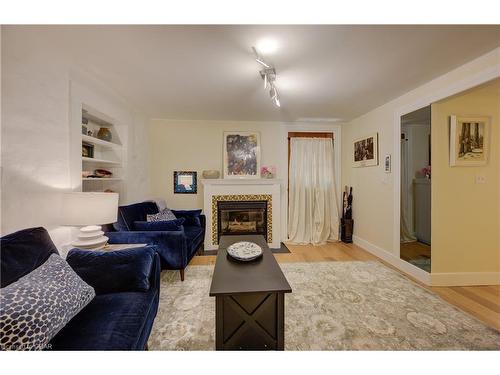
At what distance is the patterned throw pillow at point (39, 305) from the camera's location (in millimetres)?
842

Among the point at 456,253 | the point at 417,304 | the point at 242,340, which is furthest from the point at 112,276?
the point at 456,253

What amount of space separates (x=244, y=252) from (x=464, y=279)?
2.65 meters

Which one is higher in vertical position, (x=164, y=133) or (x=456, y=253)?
(x=164, y=133)

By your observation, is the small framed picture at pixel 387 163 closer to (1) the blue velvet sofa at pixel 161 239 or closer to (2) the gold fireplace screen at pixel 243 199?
(2) the gold fireplace screen at pixel 243 199

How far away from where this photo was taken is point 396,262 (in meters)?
2.93

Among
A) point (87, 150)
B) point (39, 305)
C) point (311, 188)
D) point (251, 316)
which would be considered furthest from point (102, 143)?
point (311, 188)

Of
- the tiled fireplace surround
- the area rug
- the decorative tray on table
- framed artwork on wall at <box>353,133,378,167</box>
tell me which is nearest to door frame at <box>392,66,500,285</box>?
the area rug

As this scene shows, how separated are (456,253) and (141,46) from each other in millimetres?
3917

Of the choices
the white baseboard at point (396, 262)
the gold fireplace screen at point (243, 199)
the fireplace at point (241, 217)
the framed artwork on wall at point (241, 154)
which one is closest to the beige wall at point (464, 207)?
the white baseboard at point (396, 262)

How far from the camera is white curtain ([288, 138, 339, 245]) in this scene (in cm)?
419

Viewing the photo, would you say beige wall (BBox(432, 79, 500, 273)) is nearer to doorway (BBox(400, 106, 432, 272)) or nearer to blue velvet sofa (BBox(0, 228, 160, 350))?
doorway (BBox(400, 106, 432, 272))

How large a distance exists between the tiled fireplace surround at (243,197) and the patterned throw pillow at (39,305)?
258 cm
